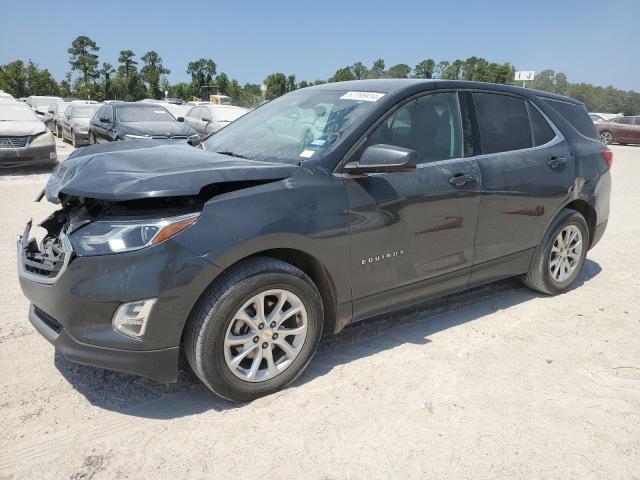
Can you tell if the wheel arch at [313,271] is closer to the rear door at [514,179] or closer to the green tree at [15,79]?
the rear door at [514,179]

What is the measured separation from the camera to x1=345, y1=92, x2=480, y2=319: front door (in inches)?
122

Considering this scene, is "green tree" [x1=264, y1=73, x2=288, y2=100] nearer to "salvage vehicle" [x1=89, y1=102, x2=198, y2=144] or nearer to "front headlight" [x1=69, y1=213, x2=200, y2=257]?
"salvage vehicle" [x1=89, y1=102, x2=198, y2=144]

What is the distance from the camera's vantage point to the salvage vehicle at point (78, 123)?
15.7m

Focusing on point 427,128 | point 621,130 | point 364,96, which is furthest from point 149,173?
point 621,130

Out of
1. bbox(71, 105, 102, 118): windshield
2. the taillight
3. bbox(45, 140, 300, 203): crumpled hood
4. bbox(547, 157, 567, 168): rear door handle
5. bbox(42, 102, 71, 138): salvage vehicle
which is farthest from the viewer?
bbox(42, 102, 71, 138): salvage vehicle

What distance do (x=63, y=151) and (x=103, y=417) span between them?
15.1 metres

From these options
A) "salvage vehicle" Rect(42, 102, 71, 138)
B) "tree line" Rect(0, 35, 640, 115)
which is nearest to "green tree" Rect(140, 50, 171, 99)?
"tree line" Rect(0, 35, 640, 115)

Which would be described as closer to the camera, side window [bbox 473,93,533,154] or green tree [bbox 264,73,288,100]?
side window [bbox 473,93,533,154]

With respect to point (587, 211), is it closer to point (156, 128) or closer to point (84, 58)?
point (156, 128)

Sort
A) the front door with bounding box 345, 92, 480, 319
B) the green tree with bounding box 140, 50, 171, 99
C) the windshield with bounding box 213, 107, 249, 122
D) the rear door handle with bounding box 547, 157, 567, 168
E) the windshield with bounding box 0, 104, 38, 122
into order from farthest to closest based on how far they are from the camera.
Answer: the green tree with bounding box 140, 50, 171, 99
the windshield with bounding box 213, 107, 249, 122
the windshield with bounding box 0, 104, 38, 122
the rear door handle with bounding box 547, 157, 567, 168
the front door with bounding box 345, 92, 480, 319

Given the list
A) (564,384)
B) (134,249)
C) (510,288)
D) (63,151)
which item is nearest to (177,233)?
(134,249)

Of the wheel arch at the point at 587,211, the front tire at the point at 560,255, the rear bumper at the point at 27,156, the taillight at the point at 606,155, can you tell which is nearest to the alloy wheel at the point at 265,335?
the front tire at the point at 560,255

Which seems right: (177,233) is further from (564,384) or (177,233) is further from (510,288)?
(510,288)

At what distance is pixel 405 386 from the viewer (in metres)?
3.06
